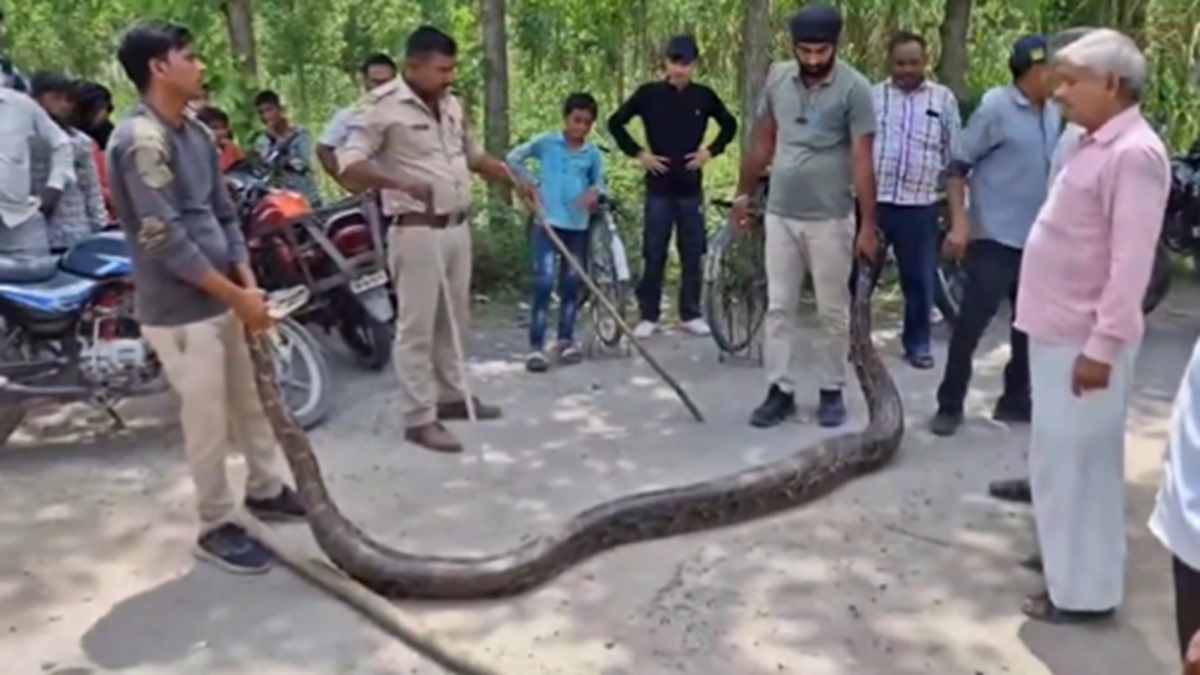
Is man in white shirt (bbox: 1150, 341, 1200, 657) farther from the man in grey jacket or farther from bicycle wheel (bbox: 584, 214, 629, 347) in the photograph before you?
bicycle wheel (bbox: 584, 214, 629, 347)

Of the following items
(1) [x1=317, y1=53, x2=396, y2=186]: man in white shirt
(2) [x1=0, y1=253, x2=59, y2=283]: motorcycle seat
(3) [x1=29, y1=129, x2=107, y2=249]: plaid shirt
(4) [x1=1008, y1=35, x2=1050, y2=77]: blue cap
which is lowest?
(2) [x1=0, y1=253, x2=59, y2=283]: motorcycle seat

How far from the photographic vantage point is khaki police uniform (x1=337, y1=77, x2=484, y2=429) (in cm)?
526

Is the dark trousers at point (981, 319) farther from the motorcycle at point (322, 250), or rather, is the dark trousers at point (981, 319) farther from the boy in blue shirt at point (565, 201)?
the motorcycle at point (322, 250)

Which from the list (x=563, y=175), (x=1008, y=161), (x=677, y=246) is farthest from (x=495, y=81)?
→ (x=1008, y=161)

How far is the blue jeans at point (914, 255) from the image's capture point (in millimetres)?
6629

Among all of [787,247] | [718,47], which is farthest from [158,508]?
[718,47]

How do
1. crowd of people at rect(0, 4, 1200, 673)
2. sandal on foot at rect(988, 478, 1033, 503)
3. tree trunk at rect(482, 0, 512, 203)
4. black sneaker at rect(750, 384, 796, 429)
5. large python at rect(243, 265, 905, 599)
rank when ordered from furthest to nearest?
tree trunk at rect(482, 0, 512, 203) → black sneaker at rect(750, 384, 796, 429) → sandal on foot at rect(988, 478, 1033, 503) → large python at rect(243, 265, 905, 599) → crowd of people at rect(0, 4, 1200, 673)

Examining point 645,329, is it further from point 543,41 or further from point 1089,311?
point 543,41

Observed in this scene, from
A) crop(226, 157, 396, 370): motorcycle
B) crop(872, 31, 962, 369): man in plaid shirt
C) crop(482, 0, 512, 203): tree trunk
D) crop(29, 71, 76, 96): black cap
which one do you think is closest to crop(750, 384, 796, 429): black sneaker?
crop(872, 31, 962, 369): man in plaid shirt

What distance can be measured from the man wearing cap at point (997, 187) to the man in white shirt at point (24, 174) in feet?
13.1

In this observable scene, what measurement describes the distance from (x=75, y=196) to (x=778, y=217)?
10.9ft

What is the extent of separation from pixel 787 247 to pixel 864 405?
0.98 meters

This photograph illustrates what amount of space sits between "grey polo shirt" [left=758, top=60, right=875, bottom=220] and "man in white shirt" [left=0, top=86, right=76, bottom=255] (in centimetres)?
328

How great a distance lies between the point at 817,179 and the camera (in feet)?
17.9
